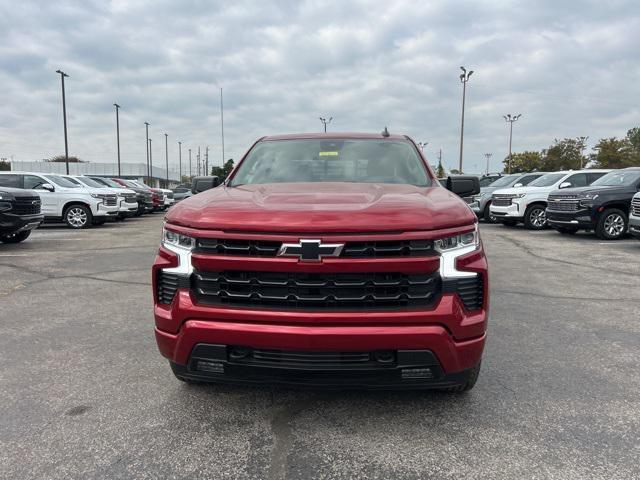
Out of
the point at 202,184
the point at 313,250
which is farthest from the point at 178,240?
the point at 202,184

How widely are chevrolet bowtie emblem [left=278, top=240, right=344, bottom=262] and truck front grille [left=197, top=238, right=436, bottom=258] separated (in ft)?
0.15

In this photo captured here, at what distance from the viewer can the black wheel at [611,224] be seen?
1202 cm

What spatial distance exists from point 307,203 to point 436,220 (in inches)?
27.8

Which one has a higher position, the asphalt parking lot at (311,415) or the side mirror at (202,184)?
the side mirror at (202,184)

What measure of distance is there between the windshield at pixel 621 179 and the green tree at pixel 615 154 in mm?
74168

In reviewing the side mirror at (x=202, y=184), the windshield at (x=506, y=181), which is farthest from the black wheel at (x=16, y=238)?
the windshield at (x=506, y=181)

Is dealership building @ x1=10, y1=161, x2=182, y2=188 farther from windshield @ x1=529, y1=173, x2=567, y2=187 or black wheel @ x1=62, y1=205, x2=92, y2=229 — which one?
windshield @ x1=529, y1=173, x2=567, y2=187

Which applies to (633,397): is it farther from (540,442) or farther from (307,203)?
(307,203)

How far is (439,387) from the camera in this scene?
8.83 ft

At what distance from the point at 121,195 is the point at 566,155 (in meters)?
78.7

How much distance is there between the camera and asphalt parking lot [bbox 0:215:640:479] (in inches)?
98.4

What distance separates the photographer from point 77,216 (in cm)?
1576

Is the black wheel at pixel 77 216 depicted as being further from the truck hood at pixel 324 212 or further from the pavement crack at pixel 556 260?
the truck hood at pixel 324 212

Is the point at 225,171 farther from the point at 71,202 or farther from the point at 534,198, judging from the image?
the point at 534,198
